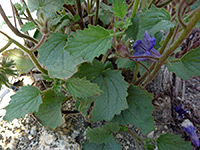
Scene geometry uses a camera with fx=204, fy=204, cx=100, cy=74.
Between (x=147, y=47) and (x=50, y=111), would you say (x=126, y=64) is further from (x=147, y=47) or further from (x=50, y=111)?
(x=50, y=111)

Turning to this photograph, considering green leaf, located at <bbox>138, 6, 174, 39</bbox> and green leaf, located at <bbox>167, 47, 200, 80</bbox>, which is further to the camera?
green leaf, located at <bbox>167, 47, 200, 80</bbox>

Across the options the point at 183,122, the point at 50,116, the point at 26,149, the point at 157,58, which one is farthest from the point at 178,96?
the point at 26,149

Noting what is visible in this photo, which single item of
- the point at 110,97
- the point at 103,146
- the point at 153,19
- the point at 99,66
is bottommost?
the point at 103,146

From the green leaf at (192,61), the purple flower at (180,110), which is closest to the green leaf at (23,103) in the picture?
the green leaf at (192,61)

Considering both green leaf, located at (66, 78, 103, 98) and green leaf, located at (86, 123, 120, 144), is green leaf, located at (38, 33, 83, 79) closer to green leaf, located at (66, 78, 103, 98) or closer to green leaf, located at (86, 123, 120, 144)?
green leaf, located at (66, 78, 103, 98)

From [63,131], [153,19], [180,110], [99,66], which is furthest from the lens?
[180,110]

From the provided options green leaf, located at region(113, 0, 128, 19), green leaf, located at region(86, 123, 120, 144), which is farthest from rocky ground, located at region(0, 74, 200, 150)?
green leaf, located at region(113, 0, 128, 19)

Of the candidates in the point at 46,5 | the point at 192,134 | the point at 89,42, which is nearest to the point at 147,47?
the point at 89,42
